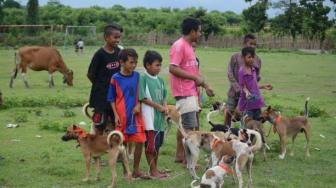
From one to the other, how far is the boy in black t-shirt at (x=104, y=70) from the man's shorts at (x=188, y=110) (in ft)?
3.51

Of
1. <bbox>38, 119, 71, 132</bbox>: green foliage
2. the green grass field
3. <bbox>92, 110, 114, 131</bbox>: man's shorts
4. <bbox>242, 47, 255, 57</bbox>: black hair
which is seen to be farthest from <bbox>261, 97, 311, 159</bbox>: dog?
<bbox>38, 119, 71, 132</bbox>: green foliage

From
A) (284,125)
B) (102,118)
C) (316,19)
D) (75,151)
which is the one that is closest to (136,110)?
(102,118)

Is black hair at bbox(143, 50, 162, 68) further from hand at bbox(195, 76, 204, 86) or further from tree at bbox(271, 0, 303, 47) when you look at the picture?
tree at bbox(271, 0, 303, 47)

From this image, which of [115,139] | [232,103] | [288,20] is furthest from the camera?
[288,20]

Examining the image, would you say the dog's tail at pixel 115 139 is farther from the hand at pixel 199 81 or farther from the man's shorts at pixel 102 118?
the hand at pixel 199 81

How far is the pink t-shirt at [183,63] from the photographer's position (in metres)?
8.53

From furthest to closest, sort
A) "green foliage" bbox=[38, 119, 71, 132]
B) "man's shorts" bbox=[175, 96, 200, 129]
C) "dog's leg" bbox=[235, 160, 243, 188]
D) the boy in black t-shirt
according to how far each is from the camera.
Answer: "green foliage" bbox=[38, 119, 71, 132] → "man's shorts" bbox=[175, 96, 200, 129] → the boy in black t-shirt → "dog's leg" bbox=[235, 160, 243, 188]

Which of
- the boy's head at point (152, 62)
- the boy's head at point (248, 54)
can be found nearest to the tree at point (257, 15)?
the boy's head at point (248, 54)

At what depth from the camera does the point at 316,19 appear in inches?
2162

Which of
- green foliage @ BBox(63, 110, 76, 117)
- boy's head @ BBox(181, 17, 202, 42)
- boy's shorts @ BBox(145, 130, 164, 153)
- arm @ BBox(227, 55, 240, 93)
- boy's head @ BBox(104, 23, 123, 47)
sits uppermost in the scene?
boy's head @ BBox(181, 17, 202, 42)

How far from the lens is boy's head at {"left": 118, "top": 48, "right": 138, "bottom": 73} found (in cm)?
781

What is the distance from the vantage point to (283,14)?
57.8 m

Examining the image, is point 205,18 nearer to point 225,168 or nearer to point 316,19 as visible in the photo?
point 316,19

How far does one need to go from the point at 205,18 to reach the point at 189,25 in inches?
2263
